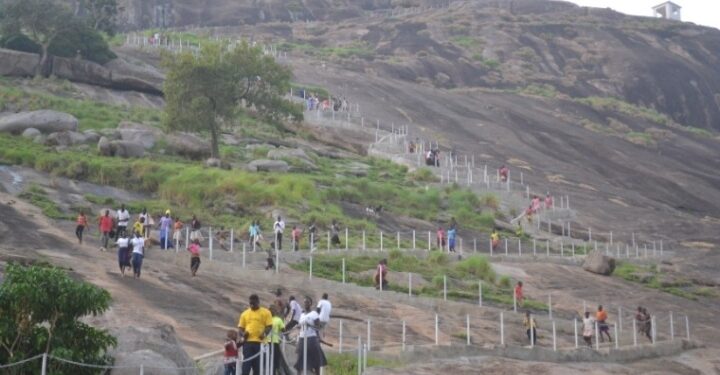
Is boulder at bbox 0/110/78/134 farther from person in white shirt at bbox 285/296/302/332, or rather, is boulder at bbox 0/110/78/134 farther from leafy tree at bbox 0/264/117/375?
leafy tree at bbox 0/264/117/375

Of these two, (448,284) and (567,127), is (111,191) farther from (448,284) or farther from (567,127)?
(567,127)

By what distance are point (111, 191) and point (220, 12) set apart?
78.4 meters

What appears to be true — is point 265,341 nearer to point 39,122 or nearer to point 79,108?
point 39,122

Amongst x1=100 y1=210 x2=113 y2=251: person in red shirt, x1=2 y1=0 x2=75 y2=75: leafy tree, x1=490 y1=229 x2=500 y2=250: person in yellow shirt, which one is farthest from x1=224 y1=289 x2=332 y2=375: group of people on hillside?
x1=2 y1=0 x2=75 y2=75: leafy tree

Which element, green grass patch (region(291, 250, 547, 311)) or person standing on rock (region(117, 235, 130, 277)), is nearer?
person standing on rock (region(117, 235, 130, 277))

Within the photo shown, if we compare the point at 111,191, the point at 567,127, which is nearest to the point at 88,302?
the point at 111,191

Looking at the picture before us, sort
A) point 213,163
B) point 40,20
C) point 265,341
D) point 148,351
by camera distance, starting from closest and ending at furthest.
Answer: point 148,351 < point 265,341 < point 213,163 < point 40,20

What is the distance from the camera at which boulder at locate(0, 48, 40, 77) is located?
214ft

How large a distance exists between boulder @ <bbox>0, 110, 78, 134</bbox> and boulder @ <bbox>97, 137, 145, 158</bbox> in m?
3.08

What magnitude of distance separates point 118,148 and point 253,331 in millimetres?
33209

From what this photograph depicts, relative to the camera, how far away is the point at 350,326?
87.1 ft

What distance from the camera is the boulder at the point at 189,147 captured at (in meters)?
52.9

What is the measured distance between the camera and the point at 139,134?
52.9 m

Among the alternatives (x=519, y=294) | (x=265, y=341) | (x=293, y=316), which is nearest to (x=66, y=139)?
(x=519, y=294)
